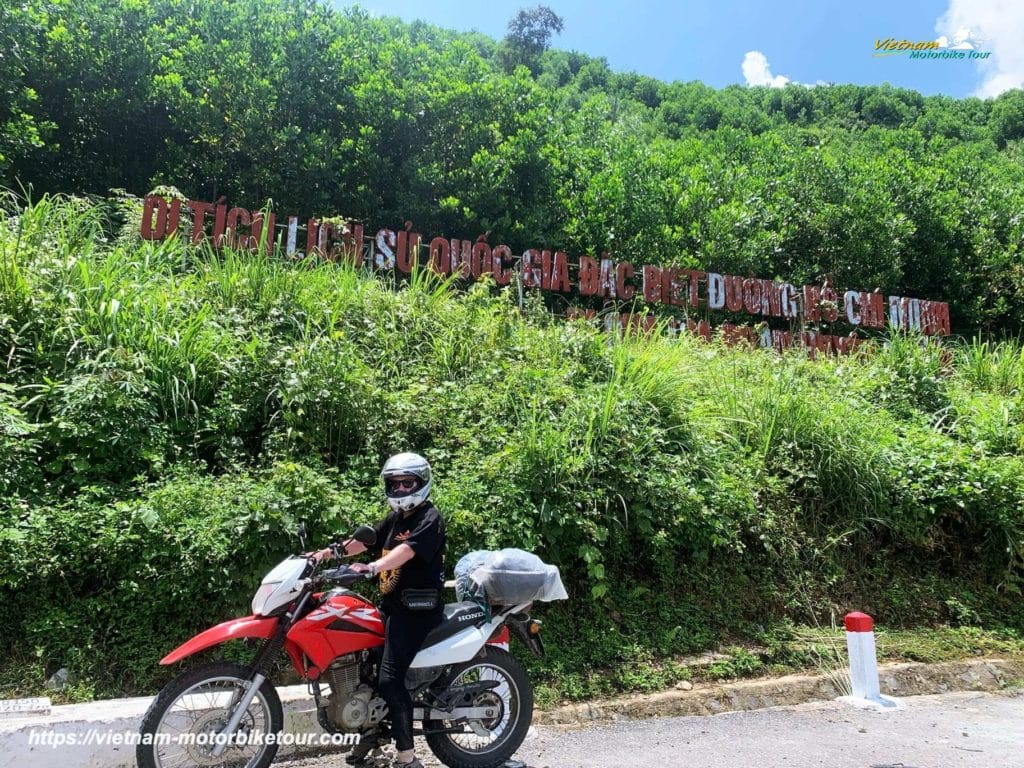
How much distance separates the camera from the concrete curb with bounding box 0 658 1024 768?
326cm

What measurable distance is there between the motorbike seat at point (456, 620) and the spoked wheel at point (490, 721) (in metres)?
0.20

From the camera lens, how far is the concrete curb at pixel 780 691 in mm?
4398

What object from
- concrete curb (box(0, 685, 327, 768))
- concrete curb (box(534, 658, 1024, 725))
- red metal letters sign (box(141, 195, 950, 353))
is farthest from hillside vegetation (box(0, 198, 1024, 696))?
red metal letters sign (box(141, 195, 950, 353))

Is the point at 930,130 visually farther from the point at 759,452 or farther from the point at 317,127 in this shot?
the point at 759,452

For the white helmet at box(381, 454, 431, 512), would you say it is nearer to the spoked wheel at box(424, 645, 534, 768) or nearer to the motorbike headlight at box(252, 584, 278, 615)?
the motorbike headlight at box(252, 584, 278, 615)

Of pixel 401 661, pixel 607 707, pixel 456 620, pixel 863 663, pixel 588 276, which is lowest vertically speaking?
pixel 607 707

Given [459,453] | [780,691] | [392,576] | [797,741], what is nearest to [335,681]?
[392,576]

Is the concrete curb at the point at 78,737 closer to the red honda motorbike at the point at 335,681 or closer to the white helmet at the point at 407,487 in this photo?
the red honda motorbike at the point at 335,681

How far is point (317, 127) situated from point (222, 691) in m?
14.3

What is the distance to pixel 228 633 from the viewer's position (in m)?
3.02

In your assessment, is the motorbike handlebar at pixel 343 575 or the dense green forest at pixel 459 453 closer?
the motorbike handlebar at pixel 343 575

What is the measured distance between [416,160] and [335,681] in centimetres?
1333

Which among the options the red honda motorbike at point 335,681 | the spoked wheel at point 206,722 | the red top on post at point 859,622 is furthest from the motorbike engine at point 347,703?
the red top on post at point 859,622

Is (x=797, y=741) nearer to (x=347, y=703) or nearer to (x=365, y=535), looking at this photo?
(x=347, y=703)
